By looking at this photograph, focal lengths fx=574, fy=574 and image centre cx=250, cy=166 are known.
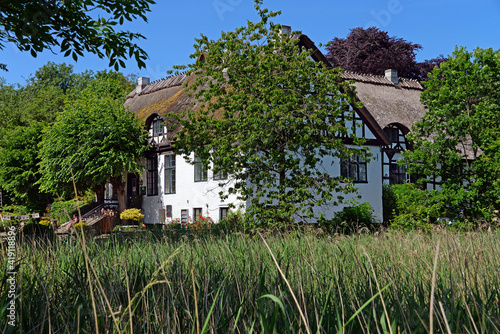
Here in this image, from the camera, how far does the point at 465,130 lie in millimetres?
16781

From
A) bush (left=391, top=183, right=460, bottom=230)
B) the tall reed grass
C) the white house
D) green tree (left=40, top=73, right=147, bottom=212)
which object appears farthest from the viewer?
green tree (left=40, top=73, right=147, bottom=212)

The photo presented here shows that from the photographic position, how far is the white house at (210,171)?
24.8 metres

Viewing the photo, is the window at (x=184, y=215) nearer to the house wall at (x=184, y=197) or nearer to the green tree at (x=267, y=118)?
the house wall at (x=184, y=197)

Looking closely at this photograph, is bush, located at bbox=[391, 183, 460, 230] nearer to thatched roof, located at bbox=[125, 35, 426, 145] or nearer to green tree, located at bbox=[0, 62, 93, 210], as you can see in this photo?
thatched roof, located at bbox=[125, 35, 426, 145]

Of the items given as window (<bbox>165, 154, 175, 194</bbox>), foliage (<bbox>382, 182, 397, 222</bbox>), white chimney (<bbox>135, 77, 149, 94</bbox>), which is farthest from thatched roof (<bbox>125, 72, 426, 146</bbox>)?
foliage (<bbox>382, 182, 397, 222</bbox>)

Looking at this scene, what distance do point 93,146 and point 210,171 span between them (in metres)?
6.02

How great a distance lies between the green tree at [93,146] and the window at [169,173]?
127 centimetres

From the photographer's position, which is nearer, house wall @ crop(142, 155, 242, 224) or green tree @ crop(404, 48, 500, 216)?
green tree @ crop(404, 48, 500, 216)

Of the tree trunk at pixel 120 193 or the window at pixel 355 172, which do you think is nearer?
the window at pixel 355 172

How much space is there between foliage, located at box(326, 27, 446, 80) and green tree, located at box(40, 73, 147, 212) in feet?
57.6

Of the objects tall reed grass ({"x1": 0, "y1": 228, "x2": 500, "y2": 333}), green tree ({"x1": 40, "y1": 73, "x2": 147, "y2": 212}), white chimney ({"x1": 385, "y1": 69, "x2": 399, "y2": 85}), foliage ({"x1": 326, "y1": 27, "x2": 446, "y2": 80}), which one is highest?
foliage ({"x1": 326, "y1": 27, "x2": 446, "y2": 80})

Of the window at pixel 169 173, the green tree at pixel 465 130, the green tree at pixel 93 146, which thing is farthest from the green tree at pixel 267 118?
the window at pixel 169 173

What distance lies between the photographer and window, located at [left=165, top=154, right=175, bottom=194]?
2706 cm

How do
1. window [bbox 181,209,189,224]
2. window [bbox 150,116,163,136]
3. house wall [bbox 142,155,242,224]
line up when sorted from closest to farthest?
house wall [bbox 142,155,242,224] → window [bbox 181,209,189,224] → window [bbox 150,116,163,136]
